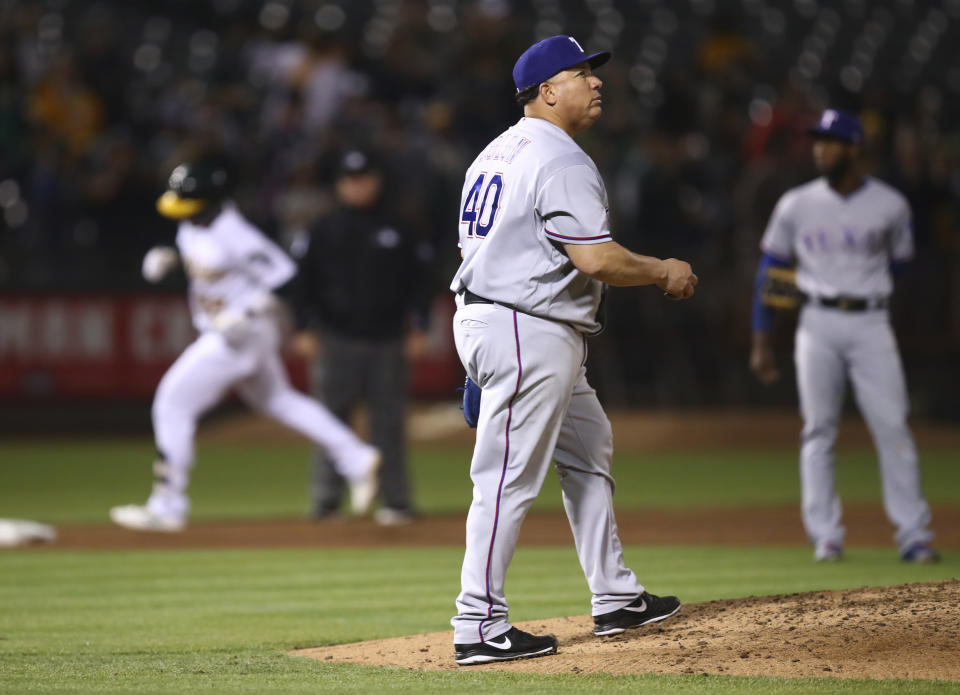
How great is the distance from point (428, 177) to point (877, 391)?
9798mm

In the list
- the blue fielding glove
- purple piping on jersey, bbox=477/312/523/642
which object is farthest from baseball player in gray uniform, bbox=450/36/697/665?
the blue fielding glove

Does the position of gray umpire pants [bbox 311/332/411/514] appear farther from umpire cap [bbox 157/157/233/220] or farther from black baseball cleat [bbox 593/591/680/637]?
black baseball cleat [bbox 593/591/680/637]

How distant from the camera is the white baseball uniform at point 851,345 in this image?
885cm

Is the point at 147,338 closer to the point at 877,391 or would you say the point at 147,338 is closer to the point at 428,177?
the point at 428,177

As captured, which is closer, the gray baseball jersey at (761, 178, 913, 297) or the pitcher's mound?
the pitcher's mound

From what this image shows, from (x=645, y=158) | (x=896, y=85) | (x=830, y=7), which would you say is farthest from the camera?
(x=830, y=7)

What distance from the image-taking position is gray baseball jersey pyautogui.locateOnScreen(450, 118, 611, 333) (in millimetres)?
5430

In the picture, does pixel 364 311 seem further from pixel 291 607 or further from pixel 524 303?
pixel 524 303

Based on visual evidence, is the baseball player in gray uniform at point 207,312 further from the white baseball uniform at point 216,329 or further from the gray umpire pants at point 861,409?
the gray umpire pants at point 861,409

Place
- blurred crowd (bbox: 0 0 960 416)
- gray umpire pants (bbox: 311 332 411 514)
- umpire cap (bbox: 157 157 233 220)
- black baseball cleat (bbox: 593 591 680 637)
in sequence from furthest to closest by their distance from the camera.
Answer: blurred crowd (bbox: 0 0 960 416) → gray umpire pants (bbox: 311 332 411 514) → umpire cap (bbox: 157 157 233 220) → black baseball cleat (bbox: 593 591 680 637)

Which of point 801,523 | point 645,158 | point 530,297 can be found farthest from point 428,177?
point 530,297

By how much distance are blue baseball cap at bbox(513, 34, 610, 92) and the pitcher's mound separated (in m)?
2.20

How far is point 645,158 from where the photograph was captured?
62.7ft

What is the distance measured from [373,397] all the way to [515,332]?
6440 mm
